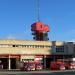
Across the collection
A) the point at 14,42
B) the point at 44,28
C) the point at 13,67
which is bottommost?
the point at 13,67

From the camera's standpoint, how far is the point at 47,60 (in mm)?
120375

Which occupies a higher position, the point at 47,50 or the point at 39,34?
the point at 39,34

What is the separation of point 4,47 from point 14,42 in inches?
137

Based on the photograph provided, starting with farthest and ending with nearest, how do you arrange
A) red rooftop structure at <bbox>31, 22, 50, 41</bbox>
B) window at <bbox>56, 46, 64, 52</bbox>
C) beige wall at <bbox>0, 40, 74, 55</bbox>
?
red rooftop structure at <bbox>31, 22, 50, 41</bbox> < window at <bbox>56, 46, 64, 52</bbox> < beige wall at <bbox>0, 40, 74, 55</bbox>

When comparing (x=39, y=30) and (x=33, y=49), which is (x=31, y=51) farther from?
(x=39, y=30)

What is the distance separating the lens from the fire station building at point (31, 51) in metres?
113

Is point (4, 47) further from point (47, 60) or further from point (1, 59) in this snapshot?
point (47, 60)

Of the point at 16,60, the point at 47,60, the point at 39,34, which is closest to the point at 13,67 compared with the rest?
the point at 16,60

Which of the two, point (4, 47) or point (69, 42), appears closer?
point (4, 47)

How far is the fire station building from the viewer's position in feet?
370

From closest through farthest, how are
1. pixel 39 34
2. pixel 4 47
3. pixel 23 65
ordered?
pixel 23 65, pixel 4 47, pixel 39 34

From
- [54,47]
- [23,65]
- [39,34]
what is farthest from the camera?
[39,34]

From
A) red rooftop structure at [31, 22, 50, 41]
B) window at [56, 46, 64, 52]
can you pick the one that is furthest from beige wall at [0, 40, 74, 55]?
red rooftop structure at [31, 22, 50, 41]

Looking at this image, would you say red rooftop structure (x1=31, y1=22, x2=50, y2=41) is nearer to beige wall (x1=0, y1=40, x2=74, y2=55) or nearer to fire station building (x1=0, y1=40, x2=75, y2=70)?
beige wall (x1=0, y1=40, x2=74, y2=55)
